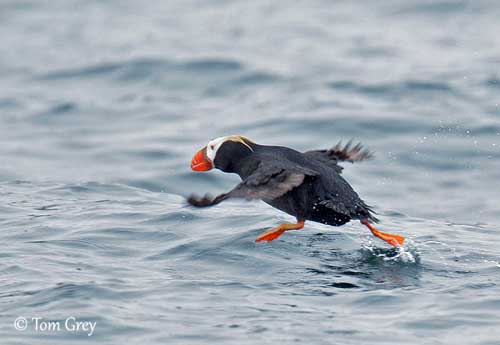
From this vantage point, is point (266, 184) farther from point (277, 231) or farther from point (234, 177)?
point (234, 177)

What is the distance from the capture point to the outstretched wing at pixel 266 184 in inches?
250

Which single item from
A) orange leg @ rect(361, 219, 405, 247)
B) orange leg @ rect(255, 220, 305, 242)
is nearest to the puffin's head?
orange leg @ rect(255, 220, 305, 242)

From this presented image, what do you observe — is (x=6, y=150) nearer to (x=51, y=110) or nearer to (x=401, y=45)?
(x=51, y=110)

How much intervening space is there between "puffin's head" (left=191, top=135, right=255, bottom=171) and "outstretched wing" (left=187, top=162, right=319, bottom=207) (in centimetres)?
51

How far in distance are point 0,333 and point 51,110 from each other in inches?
335

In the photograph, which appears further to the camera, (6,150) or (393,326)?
(6,150)

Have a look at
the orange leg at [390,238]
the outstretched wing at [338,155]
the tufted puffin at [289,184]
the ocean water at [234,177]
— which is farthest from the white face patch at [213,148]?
the orange leg at [390,238]

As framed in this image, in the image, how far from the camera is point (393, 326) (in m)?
5.54

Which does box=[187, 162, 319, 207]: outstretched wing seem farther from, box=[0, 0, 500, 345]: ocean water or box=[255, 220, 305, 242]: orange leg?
box=[0, 0, 500, 345]: ocean water

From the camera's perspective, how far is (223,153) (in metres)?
7.58

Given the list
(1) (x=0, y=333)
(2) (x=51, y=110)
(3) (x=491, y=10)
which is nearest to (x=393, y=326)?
(1) (x=0, y=333)

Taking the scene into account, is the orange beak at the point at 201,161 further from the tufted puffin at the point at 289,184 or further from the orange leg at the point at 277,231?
the orange leg at the point at 277,231

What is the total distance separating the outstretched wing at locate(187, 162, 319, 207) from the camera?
20.9 feet

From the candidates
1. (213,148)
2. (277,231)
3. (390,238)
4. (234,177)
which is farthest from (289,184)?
(234,177)
